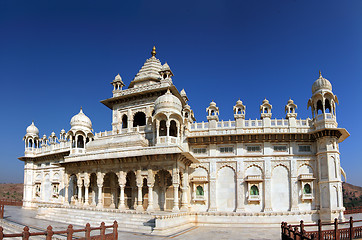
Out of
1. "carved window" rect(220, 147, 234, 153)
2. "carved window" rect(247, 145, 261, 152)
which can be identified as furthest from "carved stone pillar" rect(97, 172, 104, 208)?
"carved window" rect(247, 145, 261, 152)

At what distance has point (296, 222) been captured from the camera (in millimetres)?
22688

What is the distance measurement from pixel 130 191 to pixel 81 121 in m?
9.23

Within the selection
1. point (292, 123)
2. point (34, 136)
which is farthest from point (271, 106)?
point (34, 136)

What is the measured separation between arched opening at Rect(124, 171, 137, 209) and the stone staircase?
10.1ft

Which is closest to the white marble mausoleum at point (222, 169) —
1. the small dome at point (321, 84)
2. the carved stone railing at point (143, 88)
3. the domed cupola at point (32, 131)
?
the small dome at point (321, 84)

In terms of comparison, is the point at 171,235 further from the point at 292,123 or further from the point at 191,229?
the point at 292,123

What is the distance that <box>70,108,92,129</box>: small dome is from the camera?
29706 millimetres

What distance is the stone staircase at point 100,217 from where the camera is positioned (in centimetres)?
1952

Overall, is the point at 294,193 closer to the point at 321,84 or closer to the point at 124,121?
the point at 321,84

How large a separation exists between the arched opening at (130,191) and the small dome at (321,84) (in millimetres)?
16680

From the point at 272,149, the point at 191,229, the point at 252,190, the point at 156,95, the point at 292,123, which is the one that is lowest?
the point at 191,229

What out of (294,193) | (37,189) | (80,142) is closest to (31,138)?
(37,189)

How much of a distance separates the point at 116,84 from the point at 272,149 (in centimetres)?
1745

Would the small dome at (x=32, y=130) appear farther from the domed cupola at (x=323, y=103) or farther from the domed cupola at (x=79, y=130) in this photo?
the domed cupola at (x=323, y=103)
